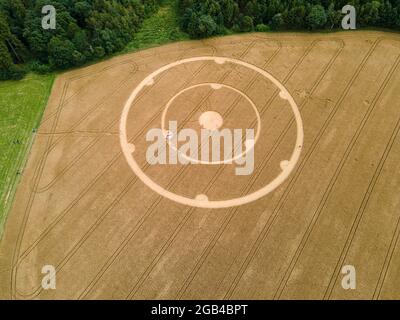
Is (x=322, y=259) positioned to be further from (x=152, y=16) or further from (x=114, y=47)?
(x=152, y=16)

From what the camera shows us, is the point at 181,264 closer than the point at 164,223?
Yes

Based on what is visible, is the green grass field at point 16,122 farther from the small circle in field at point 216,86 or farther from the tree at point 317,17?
the tree at point 317,17

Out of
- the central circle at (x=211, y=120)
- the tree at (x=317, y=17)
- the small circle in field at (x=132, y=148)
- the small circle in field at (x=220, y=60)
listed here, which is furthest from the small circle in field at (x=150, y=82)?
the tree at (x=317, y=17)

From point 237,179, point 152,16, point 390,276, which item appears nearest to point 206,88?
point 237,179

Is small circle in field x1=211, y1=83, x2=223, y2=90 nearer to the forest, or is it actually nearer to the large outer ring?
the large outer ring

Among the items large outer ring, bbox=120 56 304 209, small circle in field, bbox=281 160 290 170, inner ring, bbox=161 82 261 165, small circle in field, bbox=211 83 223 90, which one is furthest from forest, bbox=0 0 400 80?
small circle in field, bbox=281 160 290 170

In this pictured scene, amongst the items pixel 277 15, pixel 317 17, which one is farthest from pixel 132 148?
pixel 317 17
